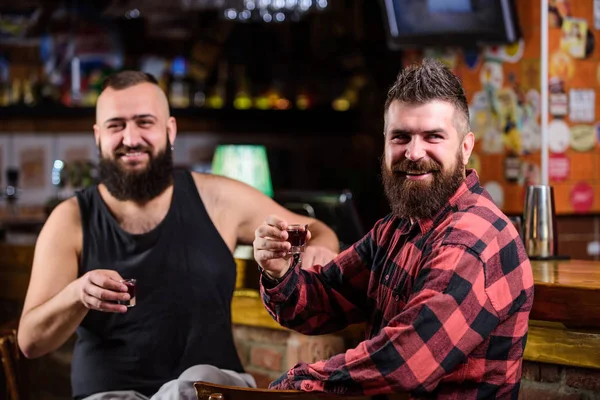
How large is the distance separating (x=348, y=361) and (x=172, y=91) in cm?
543

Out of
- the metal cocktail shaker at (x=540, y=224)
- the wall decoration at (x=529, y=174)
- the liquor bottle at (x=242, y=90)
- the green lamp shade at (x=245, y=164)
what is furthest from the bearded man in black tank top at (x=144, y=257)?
the liquor bottle at (x=242, y=90)

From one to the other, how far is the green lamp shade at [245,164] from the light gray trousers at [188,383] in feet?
9.15

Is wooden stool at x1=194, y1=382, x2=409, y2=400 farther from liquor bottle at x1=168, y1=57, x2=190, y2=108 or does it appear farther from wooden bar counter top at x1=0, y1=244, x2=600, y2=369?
liquor bottle at x1=168, y1=57, x2=190, y2=108

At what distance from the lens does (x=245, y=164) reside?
18.0 feet

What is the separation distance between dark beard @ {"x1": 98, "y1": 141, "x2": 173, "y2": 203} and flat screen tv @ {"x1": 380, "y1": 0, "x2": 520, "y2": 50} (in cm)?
203

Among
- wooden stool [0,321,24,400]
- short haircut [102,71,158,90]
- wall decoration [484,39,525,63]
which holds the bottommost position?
wooden stool [0,321,24,400]

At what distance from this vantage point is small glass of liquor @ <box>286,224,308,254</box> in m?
2.19

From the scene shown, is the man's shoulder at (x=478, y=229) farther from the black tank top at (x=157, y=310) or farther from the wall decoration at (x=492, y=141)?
the wall decoration at (x=492, y=141)

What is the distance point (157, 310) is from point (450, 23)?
7.98 ft

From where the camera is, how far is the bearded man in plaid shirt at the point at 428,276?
182 centimetres

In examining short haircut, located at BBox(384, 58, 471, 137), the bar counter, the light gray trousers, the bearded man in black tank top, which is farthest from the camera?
the bearded man in black tank top

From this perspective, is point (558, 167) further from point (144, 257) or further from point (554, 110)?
point (144, 257)

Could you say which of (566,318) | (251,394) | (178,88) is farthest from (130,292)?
(178,88)

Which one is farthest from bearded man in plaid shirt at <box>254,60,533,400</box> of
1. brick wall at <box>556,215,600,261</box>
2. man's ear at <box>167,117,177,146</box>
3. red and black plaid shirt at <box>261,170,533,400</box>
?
brick wall at <box>556,215,600,261</box>
